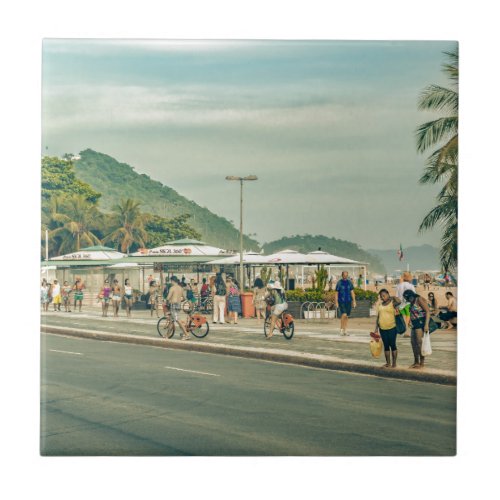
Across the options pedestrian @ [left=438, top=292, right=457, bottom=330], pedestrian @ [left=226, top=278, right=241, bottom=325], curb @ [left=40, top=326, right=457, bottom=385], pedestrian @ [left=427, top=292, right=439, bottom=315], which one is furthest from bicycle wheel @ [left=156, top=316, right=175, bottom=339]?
pedestrian @ [left=438, top=292, right=457, bottom=330]

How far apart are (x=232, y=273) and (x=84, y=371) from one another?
268cm

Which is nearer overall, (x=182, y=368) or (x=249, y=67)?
(x=249, y=67)

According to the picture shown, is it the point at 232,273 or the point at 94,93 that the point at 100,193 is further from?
the point at 232,273

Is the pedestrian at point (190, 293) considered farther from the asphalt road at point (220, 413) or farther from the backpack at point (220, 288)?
the asphalt road at point (220, 413)

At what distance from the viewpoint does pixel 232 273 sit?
52.7 ft

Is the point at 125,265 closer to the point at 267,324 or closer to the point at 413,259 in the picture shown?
the point at 267,324

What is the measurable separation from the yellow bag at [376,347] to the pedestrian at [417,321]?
20.1 inches

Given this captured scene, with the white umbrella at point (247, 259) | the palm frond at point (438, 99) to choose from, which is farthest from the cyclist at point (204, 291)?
the palm frond at point (438, 99)

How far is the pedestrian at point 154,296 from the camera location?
16.0m

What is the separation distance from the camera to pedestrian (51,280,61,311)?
50.1 ft

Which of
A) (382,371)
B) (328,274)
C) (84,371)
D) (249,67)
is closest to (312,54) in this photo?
(249,67)

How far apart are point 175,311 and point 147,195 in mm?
2081

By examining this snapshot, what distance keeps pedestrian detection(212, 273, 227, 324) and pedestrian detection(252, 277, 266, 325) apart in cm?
48

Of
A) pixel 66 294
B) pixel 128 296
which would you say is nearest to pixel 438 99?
pixel 128 296
